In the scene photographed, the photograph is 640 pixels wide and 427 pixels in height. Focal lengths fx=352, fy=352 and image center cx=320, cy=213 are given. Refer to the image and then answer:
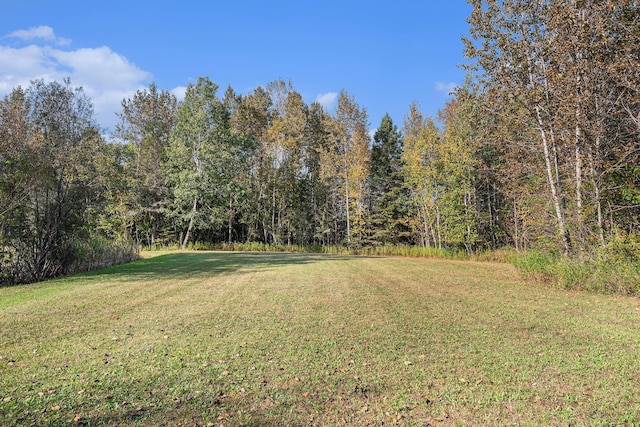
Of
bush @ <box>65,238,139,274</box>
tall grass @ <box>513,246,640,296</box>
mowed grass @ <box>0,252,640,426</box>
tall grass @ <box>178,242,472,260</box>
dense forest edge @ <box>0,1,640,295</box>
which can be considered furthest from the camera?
tall grass @ <box>178,242,472,260</box>

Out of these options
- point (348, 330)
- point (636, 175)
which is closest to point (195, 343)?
point (348, 330)

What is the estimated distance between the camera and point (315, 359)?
12.4ft

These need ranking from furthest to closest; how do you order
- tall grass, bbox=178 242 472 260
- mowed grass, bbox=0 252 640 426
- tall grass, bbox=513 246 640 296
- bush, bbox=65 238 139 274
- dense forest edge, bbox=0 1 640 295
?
tall grass, bbox=178 242 472 260
bush, bbox=65 238 139 274
dense forest edge, bbox=0 1 640 295
tall grass, bbox=513 246 640 296
mowed grass, bbox=0 252 640 426

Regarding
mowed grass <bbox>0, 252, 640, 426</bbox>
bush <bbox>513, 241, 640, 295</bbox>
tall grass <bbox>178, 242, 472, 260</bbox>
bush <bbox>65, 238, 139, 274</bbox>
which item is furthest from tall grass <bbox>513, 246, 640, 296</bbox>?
bush <bbox>65, 238, 139, 274</bbox>

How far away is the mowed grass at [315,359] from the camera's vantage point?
279 centimetres

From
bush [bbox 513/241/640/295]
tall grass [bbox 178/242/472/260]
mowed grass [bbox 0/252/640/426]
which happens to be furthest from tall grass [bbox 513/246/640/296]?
tall grass [bbox 178/242/472/260]

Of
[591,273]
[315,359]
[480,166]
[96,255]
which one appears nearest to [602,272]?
[591,273]

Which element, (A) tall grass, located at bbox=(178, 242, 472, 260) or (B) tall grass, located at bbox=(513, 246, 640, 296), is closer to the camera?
(B) tall grass, located at bbox=(513, 246, 640, 296)

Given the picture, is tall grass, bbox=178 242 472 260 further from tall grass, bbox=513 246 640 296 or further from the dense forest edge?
tall grass, bbox=513 246 640 296

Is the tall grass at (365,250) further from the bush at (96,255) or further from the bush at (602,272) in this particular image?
the bush at (602,272)

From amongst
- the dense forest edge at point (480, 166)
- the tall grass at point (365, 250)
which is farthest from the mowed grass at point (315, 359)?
the tall grass at point (365, 250)

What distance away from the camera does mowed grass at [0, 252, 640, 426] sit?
279cm

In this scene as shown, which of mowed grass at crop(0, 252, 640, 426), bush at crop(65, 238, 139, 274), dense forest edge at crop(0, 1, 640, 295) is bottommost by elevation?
mowed grass at crop(0, 252, 640, 426)

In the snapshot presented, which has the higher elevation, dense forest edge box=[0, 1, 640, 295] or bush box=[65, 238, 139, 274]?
dense forest edge box=[0, 1, 640, 295]
